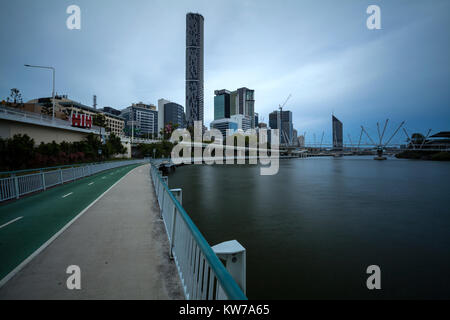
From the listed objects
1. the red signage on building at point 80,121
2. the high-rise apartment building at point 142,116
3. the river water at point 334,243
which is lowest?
the river water at point 334,243

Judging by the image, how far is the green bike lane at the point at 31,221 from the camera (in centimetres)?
453

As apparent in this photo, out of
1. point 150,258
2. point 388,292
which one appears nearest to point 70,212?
point 150,258

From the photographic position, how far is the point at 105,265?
13.4 feet

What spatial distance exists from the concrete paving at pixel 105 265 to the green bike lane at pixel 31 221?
Answer: 37 centimetres

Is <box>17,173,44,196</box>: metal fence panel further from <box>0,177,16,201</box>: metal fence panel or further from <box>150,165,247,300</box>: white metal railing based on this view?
<box>150,165,247,300</box>: white metal railing

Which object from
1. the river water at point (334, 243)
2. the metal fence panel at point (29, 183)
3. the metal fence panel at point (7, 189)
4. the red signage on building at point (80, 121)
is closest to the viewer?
the river water at point (334, 243)

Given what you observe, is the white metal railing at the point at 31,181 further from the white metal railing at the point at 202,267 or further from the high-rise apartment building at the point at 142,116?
the high-rise apartment building at the point at 142,116

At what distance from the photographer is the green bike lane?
14.9 feet

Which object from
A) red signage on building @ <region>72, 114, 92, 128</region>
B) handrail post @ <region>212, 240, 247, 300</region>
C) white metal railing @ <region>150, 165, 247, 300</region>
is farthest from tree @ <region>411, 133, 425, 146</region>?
handrail post @ <region>212, 240, 247, 300</region>

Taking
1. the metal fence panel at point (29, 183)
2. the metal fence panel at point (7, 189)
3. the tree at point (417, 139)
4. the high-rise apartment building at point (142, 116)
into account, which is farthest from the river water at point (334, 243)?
the high-rise apartment building at point (142, 116)

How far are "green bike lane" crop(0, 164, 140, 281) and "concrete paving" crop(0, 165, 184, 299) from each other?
0.37 m

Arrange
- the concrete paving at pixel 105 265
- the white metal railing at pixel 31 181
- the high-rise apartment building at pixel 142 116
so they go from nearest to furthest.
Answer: the concrete paving at pixel 105 265, the white metal railing at pixel 31 181, the high-rise apartment building at pixel 142 116

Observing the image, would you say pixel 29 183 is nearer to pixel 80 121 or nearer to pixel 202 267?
A: pixel 202 267

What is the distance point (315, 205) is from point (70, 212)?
16.7 m
